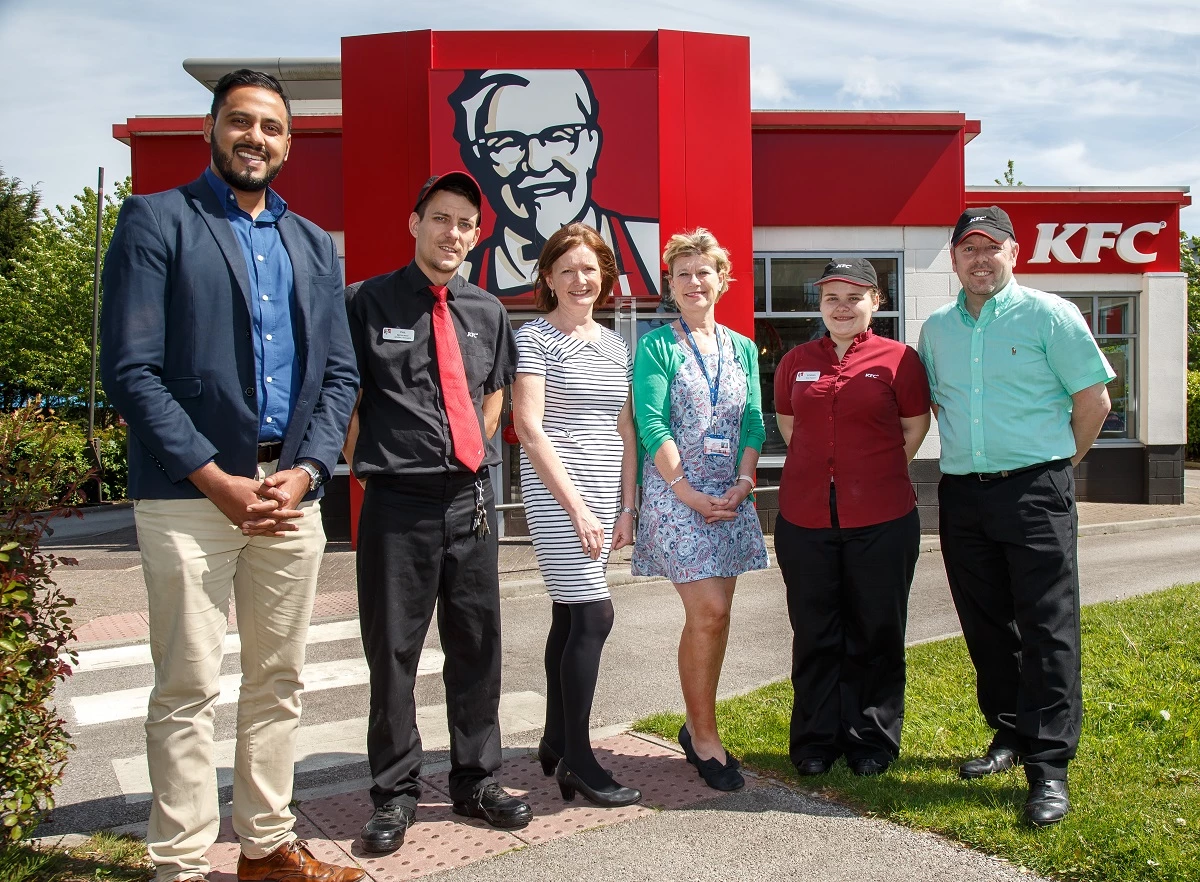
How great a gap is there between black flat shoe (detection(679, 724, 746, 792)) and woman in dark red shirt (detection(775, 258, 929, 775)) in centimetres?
28

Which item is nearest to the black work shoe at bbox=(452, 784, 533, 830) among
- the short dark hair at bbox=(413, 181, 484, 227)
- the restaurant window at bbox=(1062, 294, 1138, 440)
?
the short dark hair at bbox=(413, 181, 484, 227)

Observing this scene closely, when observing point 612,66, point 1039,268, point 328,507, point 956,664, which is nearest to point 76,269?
point 328,507

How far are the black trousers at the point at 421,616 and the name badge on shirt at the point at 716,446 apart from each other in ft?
3.18

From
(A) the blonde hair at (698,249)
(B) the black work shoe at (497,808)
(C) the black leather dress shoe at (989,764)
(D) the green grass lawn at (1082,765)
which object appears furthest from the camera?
(A) the blonde hair at (698,249)

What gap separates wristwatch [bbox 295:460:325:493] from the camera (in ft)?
10.3

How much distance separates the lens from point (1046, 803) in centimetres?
351

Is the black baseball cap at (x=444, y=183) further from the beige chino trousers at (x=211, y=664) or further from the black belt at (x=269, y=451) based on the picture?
the beige chino trousers at (x=211, y=664)

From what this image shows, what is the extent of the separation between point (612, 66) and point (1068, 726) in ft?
33.7

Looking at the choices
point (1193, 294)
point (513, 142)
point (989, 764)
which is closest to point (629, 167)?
point (513, 142)

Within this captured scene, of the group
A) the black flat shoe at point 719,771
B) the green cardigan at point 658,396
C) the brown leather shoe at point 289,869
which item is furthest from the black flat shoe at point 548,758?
the green cardigan at point 658,396

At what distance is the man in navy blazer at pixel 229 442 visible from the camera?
292cm

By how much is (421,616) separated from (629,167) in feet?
30.9

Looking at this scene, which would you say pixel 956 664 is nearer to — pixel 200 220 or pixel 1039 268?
pixel 200 220

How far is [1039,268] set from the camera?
16.7m
